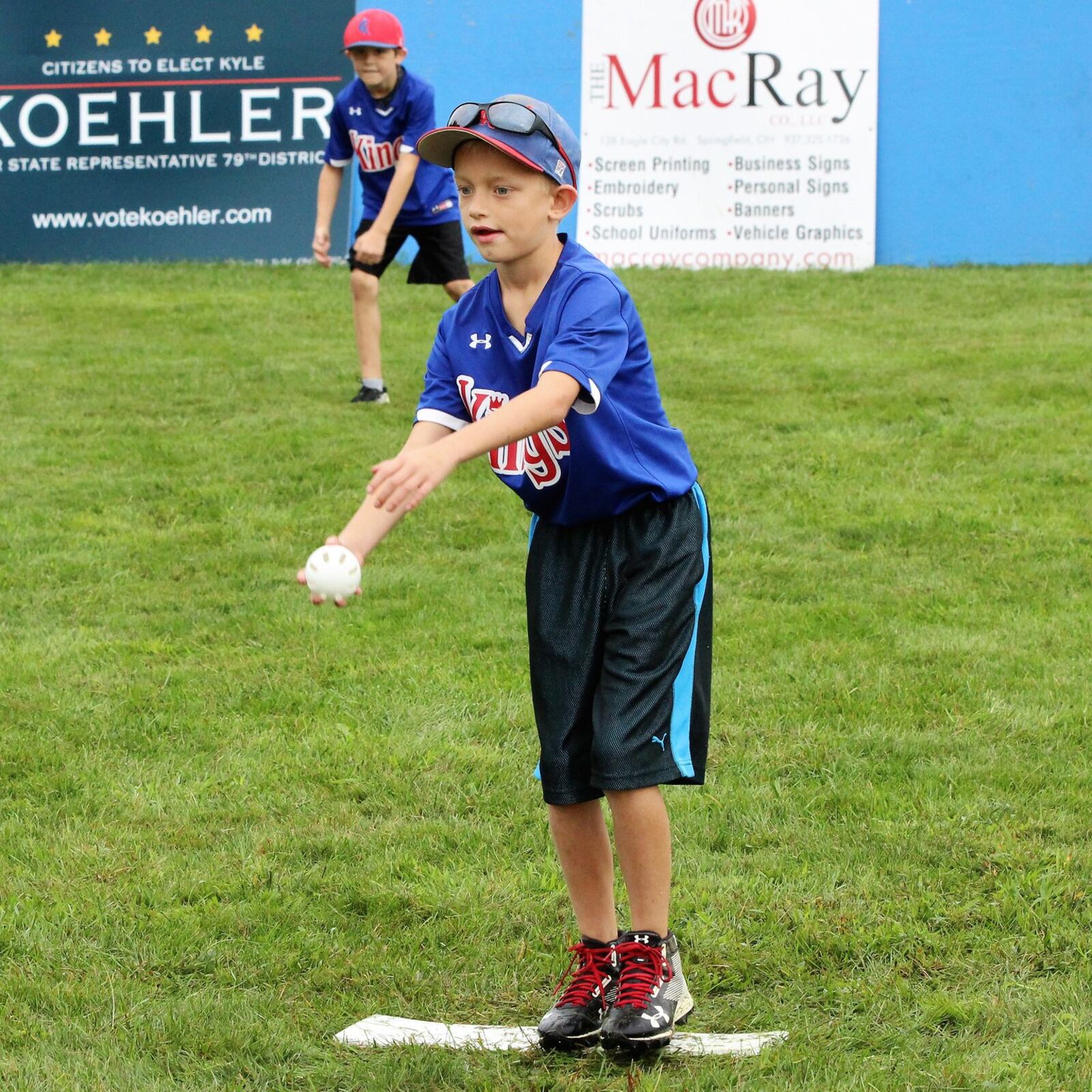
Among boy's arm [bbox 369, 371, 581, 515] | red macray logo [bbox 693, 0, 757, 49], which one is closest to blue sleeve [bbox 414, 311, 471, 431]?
boy's arm [bbox 369, 371, 581, 515]

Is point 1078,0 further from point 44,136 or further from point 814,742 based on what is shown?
point 814,742

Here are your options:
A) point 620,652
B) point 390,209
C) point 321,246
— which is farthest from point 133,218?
point 620,652

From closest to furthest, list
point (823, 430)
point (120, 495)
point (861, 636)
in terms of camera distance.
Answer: point (861, 636) → point (120, 495) → point (823, 430)

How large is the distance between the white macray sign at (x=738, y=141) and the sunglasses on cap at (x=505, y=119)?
32.8 ft

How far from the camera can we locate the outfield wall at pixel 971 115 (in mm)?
12672

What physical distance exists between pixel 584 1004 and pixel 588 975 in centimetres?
7

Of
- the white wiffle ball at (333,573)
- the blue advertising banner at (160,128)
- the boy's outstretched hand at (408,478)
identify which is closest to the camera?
the boy's outstretched hand at (408,478)

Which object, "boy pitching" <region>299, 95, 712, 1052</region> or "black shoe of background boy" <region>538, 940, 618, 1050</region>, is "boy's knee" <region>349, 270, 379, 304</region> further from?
"black shoe of background boy" <region>538, 940, 618, 1050</region>

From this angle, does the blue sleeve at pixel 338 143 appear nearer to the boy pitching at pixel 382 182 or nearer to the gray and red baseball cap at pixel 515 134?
the boy pitching at pixel 382 182

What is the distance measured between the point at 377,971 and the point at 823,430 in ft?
17.5

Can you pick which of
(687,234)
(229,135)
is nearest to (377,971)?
(687,234)

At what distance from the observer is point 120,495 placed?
730cm

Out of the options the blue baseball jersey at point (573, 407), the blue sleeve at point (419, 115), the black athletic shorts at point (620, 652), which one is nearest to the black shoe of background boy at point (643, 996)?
the black athletic shorts at point (620, 652)

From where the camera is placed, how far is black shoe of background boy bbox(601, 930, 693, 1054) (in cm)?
292
